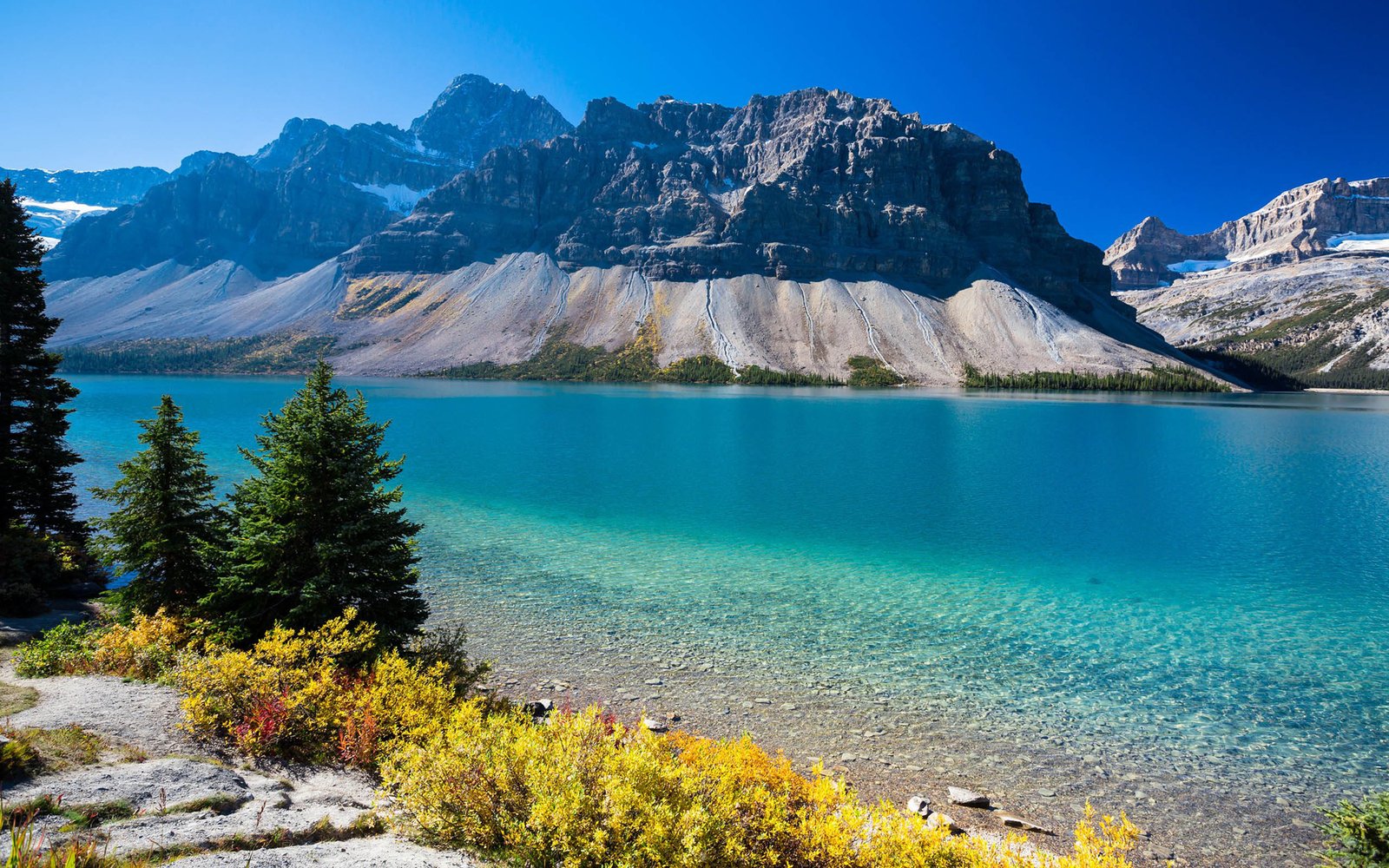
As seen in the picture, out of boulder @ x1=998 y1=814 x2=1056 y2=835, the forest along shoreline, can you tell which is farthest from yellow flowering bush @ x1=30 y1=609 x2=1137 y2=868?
the forest along shoreline

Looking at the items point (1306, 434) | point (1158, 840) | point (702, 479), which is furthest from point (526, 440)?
point (1306, 434)

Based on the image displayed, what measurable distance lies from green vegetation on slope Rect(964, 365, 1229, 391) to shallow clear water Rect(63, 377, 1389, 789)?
116 m

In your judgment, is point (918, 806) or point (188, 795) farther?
point (918, 806)

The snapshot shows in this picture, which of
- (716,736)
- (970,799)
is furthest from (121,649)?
(970,799)

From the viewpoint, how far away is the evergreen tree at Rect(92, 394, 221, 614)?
1720 centimetres

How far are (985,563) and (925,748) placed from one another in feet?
54.7

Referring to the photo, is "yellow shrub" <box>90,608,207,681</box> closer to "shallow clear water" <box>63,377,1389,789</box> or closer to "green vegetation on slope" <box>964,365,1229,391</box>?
"shallow clear water" <box>63,377,1389,789</box>

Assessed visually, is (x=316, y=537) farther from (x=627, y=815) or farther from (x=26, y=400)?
(x=26, y=400)

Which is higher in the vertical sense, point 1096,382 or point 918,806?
point 1096,382

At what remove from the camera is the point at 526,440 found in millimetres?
70375

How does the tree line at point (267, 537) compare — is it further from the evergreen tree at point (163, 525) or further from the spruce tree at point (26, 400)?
the spruce tree at point (26, 400)

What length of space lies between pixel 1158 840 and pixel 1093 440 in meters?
75.5

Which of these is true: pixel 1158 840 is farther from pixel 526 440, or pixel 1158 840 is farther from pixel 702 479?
pixel 526 440

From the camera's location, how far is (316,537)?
50.0ft
